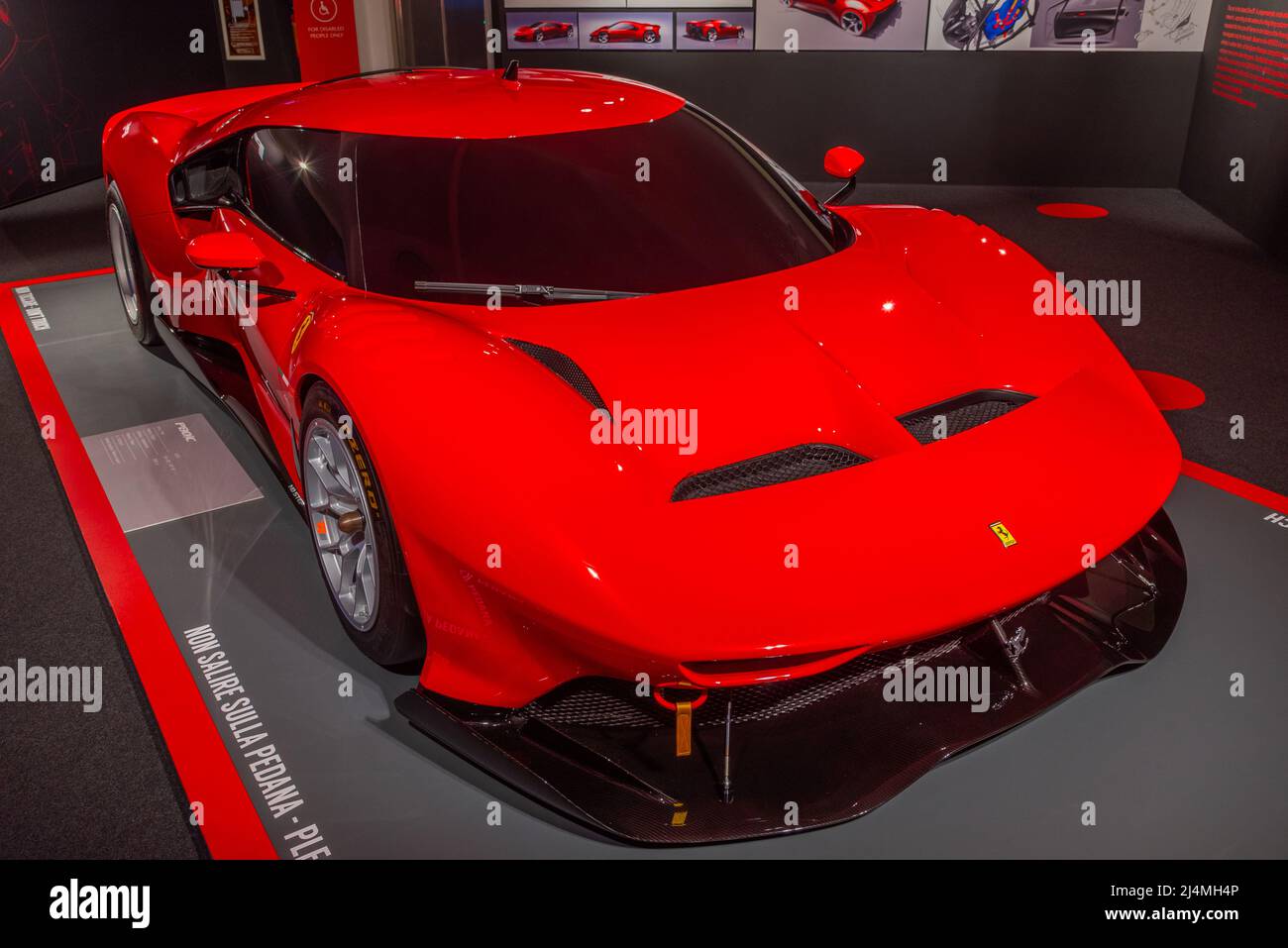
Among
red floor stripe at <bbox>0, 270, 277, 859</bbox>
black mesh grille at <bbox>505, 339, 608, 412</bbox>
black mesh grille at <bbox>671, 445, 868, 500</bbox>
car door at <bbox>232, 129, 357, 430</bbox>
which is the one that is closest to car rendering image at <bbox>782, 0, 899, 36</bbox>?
car door at <bbox>232, 129, 357, 430</bbox>

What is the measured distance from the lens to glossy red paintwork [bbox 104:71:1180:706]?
1579 millimetres

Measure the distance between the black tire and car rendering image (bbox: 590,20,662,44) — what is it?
13.4 feet

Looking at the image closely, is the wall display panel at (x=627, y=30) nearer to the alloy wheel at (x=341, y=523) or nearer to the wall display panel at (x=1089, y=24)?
the wall display panel at (x=1089, y=24)

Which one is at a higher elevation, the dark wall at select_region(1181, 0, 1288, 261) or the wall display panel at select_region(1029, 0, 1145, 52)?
the wall display panel at select_region(1029, 0, 1145, 52)

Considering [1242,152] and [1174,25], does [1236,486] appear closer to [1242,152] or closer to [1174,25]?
[1242,152]

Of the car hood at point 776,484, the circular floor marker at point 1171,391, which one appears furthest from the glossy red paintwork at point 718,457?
the circular floor marker at point 1171,391

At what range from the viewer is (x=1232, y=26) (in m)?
6.24

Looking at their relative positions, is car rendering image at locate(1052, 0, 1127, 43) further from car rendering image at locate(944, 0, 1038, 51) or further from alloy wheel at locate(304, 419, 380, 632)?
alloy wheel at locate(304, 419, 380, 632)

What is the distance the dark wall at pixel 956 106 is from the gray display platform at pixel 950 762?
4.95 m

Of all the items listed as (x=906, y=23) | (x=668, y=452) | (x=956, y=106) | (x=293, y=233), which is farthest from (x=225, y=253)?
(x=956, y=106)

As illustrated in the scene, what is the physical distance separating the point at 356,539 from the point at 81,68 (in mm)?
6753
